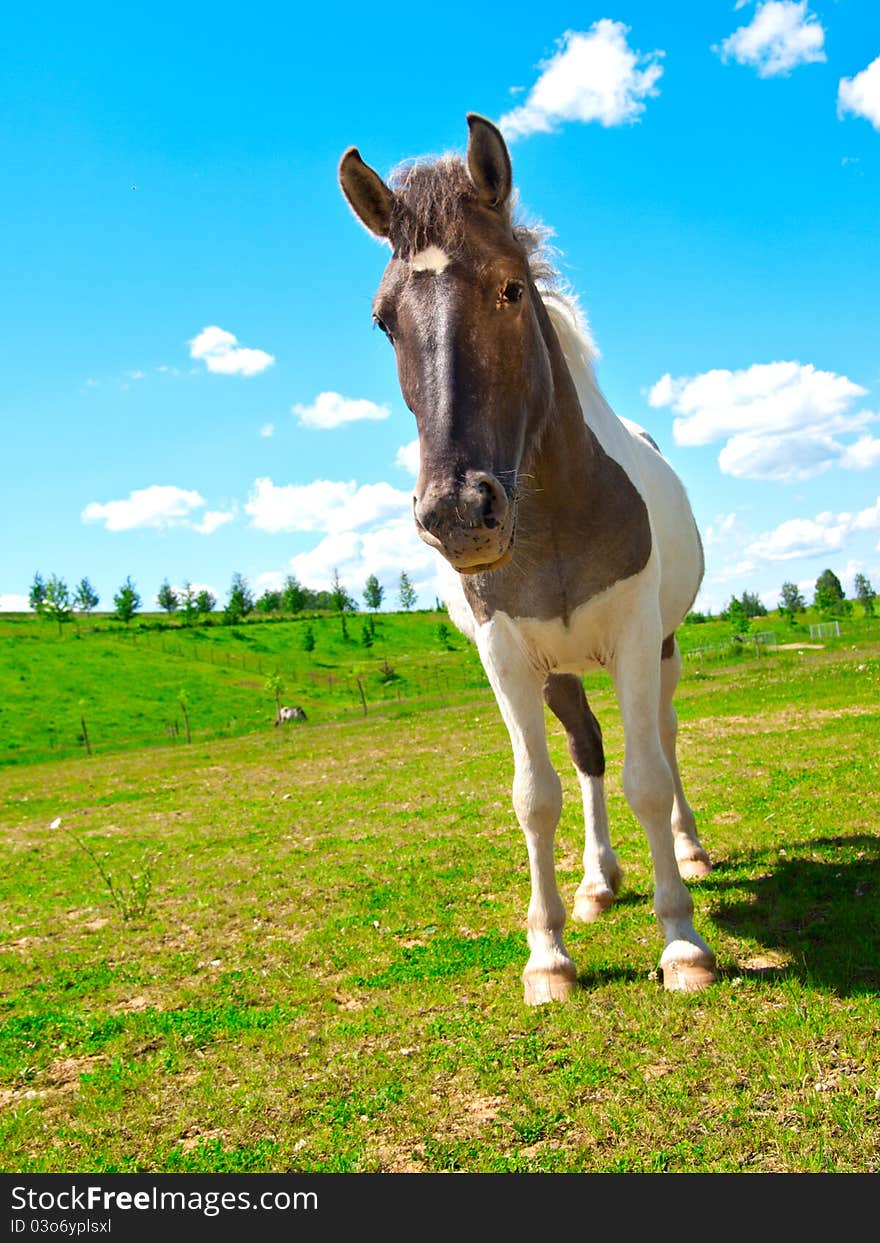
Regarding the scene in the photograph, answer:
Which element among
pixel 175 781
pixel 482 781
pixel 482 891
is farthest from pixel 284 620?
pixel 482 891

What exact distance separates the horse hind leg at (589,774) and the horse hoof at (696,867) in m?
0.63

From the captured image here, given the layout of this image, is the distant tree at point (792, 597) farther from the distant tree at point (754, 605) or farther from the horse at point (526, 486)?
the horse at point (526, 486)

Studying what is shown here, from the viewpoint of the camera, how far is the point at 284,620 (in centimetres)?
11088

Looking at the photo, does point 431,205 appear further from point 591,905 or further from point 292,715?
point 292,715

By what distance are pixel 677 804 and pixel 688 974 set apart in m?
2.70

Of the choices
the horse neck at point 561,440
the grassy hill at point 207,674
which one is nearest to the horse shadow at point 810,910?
the horse neck at point 561,440

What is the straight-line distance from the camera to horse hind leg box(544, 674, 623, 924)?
6.56 meters

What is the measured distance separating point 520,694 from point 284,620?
10834cm

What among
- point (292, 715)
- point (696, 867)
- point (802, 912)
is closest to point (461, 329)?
point (802, 912)

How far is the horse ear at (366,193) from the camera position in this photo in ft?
13.2

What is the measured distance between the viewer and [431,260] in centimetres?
377

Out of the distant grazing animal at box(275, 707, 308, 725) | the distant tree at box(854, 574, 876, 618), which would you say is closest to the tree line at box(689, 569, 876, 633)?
the distant tree at box(854, 574, 876, 618)

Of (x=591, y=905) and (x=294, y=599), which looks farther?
(x=294, y=599)

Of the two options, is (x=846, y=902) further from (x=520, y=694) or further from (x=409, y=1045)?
(x=409, y=1045)
